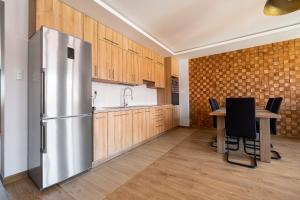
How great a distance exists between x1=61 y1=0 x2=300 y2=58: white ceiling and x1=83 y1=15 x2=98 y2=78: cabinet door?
158 millimetres

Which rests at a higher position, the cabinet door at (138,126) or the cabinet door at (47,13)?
the cabinet door at (47,13)

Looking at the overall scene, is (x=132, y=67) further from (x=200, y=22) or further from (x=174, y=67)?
(x=174, y=67)

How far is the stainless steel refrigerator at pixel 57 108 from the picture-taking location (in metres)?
1.76

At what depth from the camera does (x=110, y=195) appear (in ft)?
5.52

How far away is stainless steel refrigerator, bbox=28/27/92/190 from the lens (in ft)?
5.77

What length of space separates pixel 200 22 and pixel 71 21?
2.44 meters

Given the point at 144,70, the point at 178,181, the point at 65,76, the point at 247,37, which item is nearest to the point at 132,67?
the point at 144,70

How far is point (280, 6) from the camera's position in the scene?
6.12 feet

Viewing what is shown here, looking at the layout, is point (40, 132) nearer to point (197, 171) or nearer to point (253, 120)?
point (197, 171)

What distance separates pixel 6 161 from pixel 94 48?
206cm

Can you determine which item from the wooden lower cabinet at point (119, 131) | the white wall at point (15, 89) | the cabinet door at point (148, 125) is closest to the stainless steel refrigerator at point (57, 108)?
the white wall at point (15, 89)

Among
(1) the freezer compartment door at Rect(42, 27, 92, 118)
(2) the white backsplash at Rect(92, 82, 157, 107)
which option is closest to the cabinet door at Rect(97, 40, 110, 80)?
(2) the white backsplash at Rect(92, 82, 157, 107)

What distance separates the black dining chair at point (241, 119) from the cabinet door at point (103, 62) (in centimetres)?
233

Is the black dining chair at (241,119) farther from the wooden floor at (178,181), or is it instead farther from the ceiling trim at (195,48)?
the ceiling trim at (195,48)
